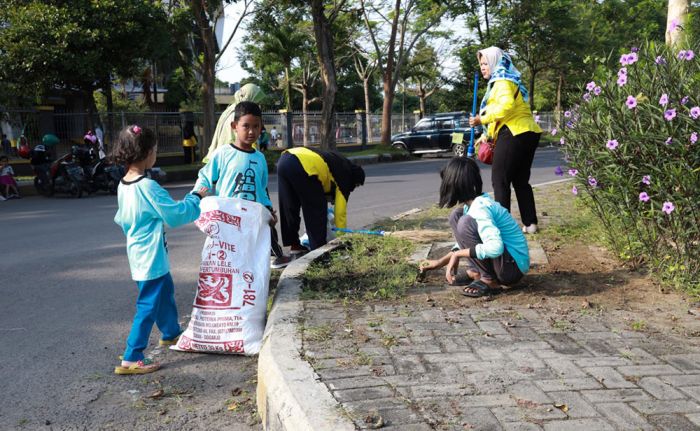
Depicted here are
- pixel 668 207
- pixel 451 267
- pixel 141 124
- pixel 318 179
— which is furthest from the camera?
pixel 141 124

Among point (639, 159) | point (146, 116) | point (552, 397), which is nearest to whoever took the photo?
point (552, 397)

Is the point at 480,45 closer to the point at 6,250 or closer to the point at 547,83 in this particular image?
the point at 547,83

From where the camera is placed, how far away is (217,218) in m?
3.76

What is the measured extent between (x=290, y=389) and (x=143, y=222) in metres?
1.43

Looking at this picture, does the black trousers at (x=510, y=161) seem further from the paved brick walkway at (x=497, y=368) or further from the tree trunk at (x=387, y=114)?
the tree trunk at (x=387, y=114)

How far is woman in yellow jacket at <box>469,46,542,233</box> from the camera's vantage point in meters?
5.75

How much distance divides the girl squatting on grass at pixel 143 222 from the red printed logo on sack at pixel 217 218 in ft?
0.44

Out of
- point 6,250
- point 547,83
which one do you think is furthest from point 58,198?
point 547,83

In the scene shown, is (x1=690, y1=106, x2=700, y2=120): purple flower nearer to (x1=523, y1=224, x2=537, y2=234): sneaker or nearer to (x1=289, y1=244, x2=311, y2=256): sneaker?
(x1=523, y1=224, x2=537, y2=234): sneaker

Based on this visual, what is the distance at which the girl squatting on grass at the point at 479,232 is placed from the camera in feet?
13.5

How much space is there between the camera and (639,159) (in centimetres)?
407

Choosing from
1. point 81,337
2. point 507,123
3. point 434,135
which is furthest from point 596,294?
point 434,135

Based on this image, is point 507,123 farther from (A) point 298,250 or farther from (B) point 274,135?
(B) point 274,135

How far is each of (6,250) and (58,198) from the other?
18.9 feet
